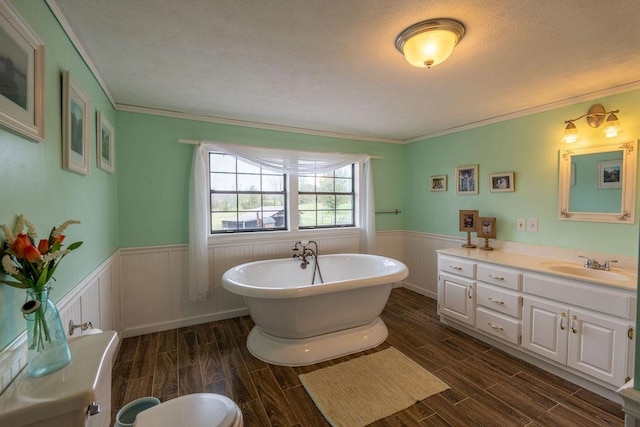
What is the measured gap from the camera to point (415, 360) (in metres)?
2.44

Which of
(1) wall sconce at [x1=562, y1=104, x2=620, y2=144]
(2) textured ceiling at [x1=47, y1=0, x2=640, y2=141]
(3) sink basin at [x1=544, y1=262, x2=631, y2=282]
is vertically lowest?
(3) sink basin at [x1=544, y1=262, x2=631, y2=282]

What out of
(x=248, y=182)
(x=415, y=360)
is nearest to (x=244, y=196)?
(x=248, y=182)

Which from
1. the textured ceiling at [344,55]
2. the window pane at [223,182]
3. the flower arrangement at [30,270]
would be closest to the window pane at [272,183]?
the window pane at [223,182]

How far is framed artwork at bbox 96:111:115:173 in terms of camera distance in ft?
6.86

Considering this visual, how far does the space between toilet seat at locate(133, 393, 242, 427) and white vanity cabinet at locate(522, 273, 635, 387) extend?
2424mm

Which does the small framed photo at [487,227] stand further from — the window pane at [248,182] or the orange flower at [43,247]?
the orange flower at [43,247]

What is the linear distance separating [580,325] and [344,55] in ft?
8.42

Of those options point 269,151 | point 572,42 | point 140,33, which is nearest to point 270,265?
point 269,151

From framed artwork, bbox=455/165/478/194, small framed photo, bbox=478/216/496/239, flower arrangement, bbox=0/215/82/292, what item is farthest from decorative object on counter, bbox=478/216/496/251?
flower arrangement, bbox=0/215/82/292

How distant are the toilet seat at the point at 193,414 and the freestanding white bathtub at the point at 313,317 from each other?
42.4 inches

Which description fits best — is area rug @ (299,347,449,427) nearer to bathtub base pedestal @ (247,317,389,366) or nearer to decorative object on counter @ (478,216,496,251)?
bathtub base pedestal @ (247,317,389,366)

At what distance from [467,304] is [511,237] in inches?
36.1

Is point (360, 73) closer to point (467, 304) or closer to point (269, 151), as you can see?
point (269, 151)

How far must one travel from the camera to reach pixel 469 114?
3098 millimetres
